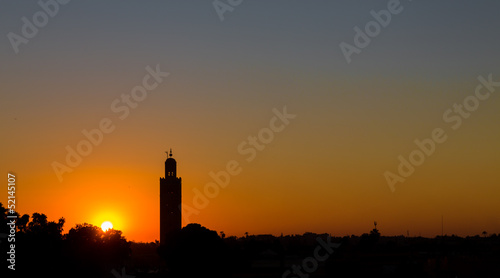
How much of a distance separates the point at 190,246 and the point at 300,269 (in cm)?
1152

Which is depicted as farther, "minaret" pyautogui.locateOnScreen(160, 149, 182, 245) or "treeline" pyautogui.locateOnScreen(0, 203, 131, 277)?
"minaret" pyautogui.locateOnScreen(160, 149, 182, 245)

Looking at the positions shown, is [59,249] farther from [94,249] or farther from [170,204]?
[170,204]

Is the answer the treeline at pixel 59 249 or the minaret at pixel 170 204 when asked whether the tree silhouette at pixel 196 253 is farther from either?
the minaret at pixel 170 204

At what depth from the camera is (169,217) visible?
9569 centimetres

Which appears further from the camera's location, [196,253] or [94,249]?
[94,249]

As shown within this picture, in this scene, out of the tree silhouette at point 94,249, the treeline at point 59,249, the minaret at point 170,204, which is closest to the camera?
the treeline at point 59,249

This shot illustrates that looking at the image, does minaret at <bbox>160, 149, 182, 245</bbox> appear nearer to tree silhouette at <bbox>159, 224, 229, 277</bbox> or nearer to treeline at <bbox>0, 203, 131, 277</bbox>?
treeline at <bbox>0, 203, 131, 277</bbox>

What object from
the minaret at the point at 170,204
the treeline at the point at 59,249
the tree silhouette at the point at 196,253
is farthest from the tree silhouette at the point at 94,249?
the minaret at the point at 170,204

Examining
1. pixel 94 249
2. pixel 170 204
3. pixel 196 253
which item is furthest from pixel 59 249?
pixel 170 204

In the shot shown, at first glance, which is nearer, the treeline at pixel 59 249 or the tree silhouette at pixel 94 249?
the treeline at pixel 59 249

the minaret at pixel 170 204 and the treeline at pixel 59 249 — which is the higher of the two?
the minaret at pixel 170 204

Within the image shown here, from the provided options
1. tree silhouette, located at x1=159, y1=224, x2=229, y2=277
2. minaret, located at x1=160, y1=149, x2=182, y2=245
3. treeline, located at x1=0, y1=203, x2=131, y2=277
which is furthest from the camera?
minaret, located at x1=160, y1=149, x2=182, y2=245

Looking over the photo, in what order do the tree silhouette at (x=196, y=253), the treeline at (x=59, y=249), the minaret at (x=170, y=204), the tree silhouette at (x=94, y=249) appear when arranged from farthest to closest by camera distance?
the minaret at (x=170, y=204)
the tree silhouette at (x=196, y=253)
the tree silhouette at (x=94, y=249)
the treeline at (x=59, y=249)

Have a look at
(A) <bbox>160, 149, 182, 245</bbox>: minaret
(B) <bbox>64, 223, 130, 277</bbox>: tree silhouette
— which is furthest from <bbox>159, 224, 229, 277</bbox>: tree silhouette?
(A) <bbox>160, 149, 182, 245</bbox>: minaret
